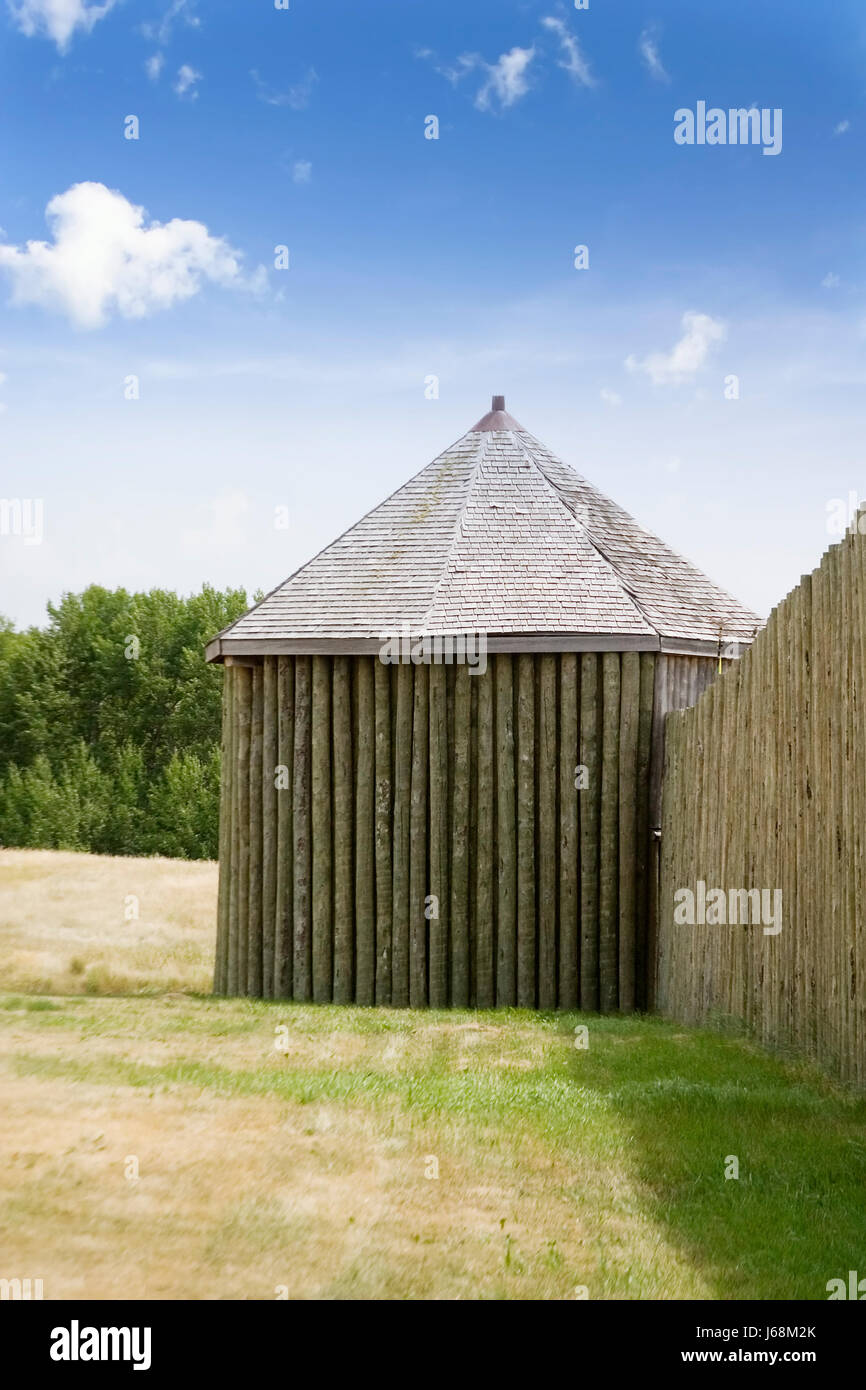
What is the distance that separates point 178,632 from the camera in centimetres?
3759

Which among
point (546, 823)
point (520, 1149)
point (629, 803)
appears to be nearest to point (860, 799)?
point (520, 1149)

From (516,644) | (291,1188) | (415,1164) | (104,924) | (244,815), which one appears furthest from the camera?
(104,924)

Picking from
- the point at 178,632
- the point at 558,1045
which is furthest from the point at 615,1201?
the point at 178,632

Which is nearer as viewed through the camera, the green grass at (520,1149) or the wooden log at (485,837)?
the green grass at (520,1149)

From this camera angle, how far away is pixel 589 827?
10.5 meters

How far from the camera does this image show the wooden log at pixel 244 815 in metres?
11.2

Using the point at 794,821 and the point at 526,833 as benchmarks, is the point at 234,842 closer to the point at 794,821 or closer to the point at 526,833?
the point at 526,833

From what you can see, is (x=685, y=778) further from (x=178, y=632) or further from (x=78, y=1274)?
(x=178, y=632)

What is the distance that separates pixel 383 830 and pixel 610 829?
179 cm

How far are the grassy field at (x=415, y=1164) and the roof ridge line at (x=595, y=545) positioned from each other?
3728mm

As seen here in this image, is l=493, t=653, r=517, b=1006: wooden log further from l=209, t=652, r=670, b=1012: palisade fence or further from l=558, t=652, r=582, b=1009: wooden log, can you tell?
l=558, t=652, r=582, b=1009: wooden log

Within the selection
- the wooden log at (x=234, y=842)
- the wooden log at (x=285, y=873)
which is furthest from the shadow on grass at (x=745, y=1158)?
the wooden log at (x=234, y=842)

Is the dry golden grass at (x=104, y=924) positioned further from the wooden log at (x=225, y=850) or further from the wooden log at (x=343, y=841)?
the wooden log at (x=343, y=841)

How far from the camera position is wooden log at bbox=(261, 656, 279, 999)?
36.1 feet
